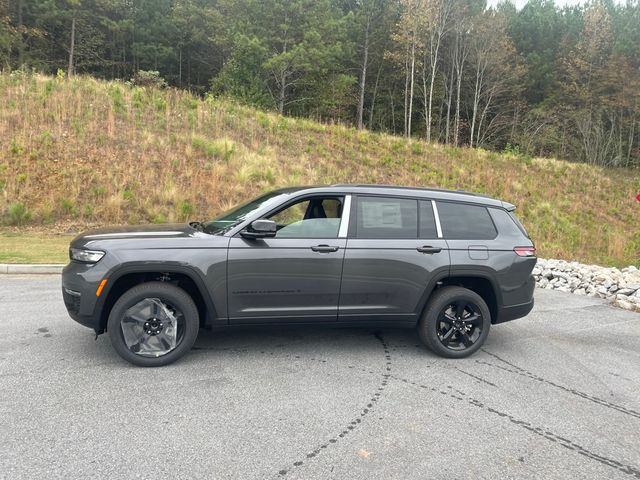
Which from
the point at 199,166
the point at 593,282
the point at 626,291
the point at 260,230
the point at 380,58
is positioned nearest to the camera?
the point at 260,230

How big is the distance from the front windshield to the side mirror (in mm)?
210

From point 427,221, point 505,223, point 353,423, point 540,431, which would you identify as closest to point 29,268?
point 427,221

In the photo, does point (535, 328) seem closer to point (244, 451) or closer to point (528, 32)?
point (244, 451)

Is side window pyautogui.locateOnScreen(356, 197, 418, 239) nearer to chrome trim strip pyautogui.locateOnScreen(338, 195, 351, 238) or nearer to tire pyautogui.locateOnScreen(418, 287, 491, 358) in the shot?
chrome trim strip pyautogui.locateOnScreen(338, 195, 351, 238)

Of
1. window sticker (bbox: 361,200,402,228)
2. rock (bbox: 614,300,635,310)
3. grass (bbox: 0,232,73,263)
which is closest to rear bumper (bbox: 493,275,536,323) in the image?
window sticker (bbox: 361,200,402,228)

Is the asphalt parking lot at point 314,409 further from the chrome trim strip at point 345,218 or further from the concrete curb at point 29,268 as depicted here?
the concrete curb at point 29,268

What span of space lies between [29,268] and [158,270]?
5.73m

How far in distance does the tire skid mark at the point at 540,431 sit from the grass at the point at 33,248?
7.79m

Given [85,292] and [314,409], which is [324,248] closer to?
[314,409]

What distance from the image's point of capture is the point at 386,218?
4844 mm

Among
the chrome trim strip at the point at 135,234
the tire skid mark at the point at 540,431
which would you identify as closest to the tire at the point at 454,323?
the tire skid mark at the point at 540,431

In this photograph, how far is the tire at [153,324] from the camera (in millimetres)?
4234

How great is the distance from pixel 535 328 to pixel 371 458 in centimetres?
415

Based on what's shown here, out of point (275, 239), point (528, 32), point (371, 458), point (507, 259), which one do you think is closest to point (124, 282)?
point (275, 239)
